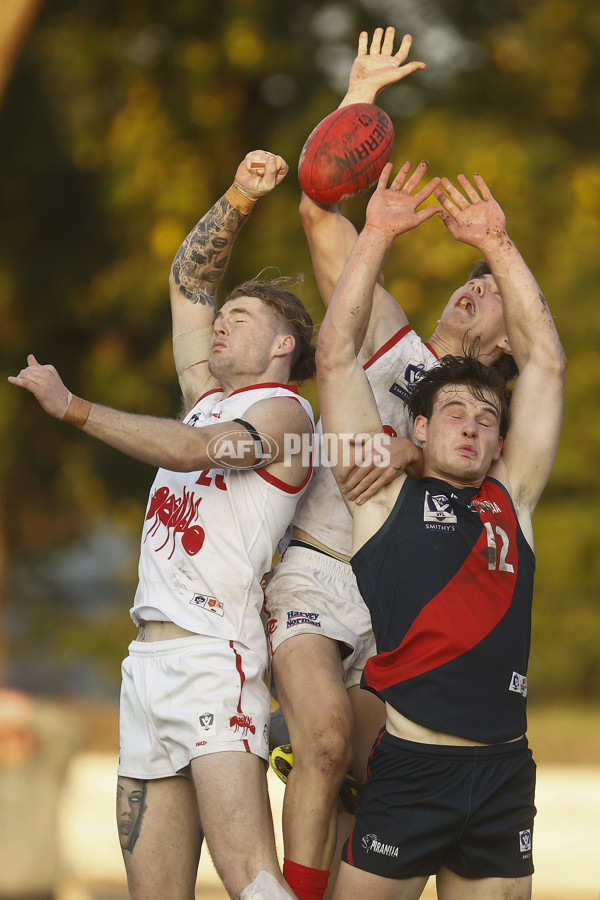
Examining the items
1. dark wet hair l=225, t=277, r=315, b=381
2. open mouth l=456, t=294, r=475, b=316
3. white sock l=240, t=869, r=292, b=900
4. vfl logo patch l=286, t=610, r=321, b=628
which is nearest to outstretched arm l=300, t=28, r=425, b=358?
dark wet hair l=225, t=277, r=315, b=381

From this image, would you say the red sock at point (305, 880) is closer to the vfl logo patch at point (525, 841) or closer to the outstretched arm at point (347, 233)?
the vfl logo patch at point (525, 841)

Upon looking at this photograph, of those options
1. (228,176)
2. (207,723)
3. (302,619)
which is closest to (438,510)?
(302,619)

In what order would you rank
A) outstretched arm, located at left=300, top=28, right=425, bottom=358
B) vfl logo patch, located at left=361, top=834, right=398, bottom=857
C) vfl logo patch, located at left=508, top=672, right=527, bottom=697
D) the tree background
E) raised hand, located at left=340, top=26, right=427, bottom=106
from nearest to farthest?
vfl logo patch, located at left=361, top=834, right=398, bottom=857, vfl logo patch, located at left=508, top=672, right=527, bottom=697, outstretched arm, located at left=300, top=28, right=425, bottom=358, raised hand, located at left=340, top=26, right=427, bottom=106, the tree background

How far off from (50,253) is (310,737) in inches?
374

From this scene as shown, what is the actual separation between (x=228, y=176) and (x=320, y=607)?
8.96 meters

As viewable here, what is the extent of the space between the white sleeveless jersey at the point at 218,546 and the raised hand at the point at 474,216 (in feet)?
2.44

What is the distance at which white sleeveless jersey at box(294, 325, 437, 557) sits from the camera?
3830 millimetres

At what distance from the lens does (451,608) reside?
3189 millimetres

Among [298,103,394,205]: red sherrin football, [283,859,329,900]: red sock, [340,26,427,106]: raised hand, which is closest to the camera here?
[283,859,329,900]: red sock

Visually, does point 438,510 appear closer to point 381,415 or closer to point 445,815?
point 381,415

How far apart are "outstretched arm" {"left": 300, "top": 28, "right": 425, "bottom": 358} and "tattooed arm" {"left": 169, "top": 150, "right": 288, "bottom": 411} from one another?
0.72ft

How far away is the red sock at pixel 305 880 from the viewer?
131 inches

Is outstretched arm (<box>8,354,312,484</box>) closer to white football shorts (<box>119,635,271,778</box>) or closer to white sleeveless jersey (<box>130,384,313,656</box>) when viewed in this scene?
white sleeveless jersey (<box>130,384,313,656</box>)

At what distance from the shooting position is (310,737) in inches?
132
